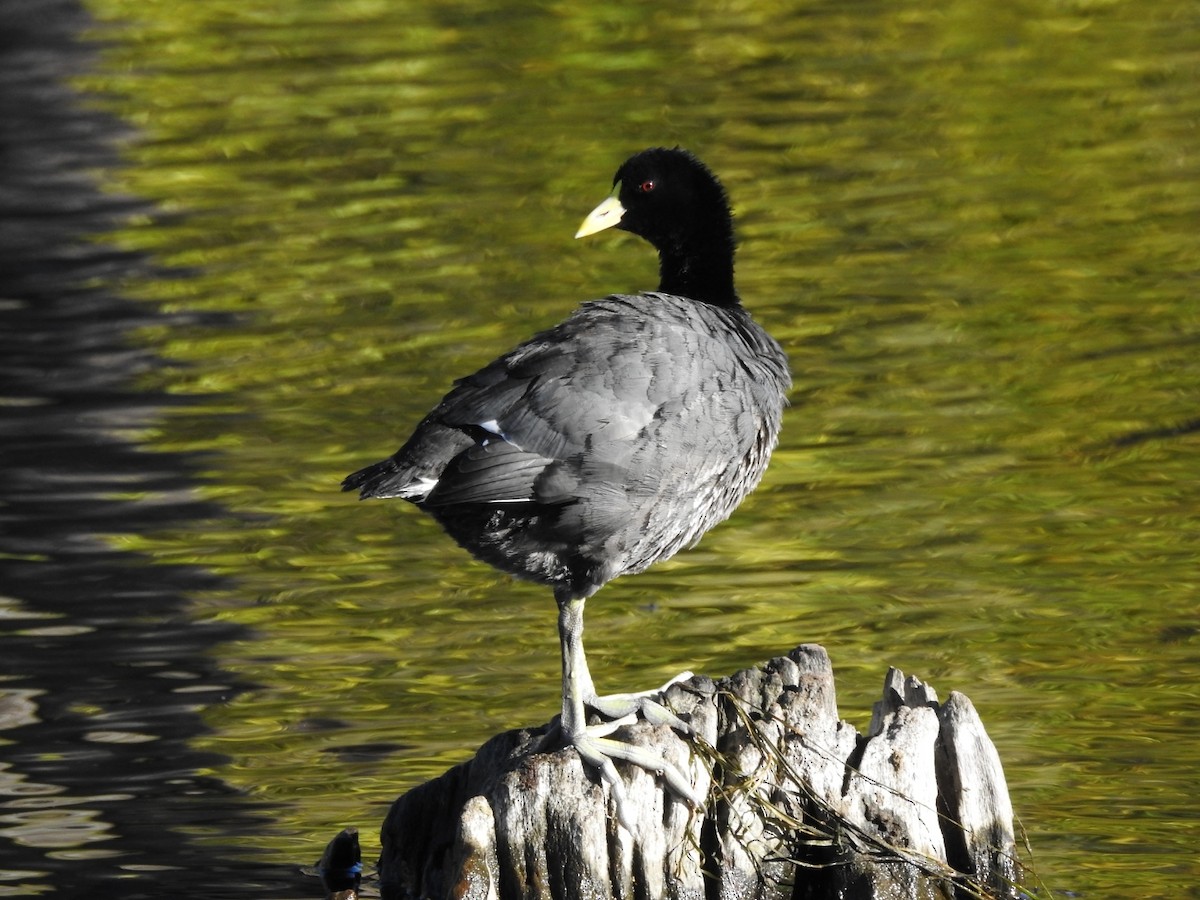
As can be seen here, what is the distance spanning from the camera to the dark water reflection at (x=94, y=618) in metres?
6.36

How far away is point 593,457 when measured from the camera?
214 inches

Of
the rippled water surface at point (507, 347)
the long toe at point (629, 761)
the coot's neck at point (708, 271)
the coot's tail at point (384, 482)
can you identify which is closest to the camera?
the long toe at point (629, 761)

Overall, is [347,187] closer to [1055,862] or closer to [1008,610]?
[1008,610]

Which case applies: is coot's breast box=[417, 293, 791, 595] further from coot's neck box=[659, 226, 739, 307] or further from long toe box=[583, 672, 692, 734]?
coot's neck box=[659, 226, 739, 307]

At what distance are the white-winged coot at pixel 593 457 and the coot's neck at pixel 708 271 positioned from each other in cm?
55

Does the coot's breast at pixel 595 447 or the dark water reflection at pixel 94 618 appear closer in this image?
the coot's breast at pixel 595 447

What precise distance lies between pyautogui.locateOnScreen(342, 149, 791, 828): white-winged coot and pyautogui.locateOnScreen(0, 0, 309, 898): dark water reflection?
1266 millimetres

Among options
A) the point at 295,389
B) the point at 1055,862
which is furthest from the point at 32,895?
the point at 295,389

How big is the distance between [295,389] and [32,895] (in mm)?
5264

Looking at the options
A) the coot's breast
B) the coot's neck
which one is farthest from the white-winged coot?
the coot's neck

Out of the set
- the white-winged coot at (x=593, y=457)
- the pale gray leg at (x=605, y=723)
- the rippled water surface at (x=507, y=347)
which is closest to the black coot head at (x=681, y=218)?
the white-winged coot at (x=593, y=457)

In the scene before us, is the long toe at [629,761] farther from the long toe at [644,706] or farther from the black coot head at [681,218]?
the black coot head at [681,218]

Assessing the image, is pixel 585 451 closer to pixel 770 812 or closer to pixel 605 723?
pixel 605 723

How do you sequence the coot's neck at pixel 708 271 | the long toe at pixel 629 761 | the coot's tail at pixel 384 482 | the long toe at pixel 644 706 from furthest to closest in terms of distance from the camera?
the coot's neck at pixel 708 271 → the long toe at pixel 644 706 → the coot's tail at pixel 384 482 → the long toe at pixel 629 761
